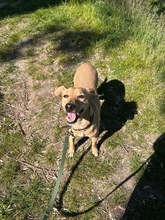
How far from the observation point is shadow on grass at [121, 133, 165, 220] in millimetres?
4043

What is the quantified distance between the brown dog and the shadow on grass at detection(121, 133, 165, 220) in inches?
33.0

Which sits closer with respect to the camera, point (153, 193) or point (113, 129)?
point (153, 193)

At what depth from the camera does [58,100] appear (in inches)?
213

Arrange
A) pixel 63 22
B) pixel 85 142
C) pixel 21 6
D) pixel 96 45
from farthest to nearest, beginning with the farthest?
pixel 21 6, pixel 63 22, pixel 96 45, pixel 85 142

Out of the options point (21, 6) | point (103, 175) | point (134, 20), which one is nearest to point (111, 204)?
point (103, 175)

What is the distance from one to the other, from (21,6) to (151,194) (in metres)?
5.90

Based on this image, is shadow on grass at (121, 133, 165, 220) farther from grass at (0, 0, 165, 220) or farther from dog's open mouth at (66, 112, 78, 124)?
dog's open mouth at (66, 112, 78, 124)

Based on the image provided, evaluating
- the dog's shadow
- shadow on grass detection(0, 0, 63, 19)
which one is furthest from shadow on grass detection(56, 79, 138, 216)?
shadow on grass detection(0, 0, 63, 19)

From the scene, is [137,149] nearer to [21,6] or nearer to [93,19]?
[93,19]

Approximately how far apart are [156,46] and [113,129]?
7.12 feet

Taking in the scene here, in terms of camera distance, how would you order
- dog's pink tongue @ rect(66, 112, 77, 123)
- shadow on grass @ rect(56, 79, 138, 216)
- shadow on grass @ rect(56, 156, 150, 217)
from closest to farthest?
dog's pink tongue @ rect(66, 112, 77, 123), shadow on grass @ rect(56, 156, 150, 217), shadow on grass @ rect(56, 79, 138, 216)

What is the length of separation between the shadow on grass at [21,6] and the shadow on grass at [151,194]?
Answer: 16.3 feet

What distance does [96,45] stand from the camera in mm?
6562

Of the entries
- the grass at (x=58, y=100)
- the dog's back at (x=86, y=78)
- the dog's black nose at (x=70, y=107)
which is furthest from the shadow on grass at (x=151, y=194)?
the dog's black nose at (x=70, y=107)
